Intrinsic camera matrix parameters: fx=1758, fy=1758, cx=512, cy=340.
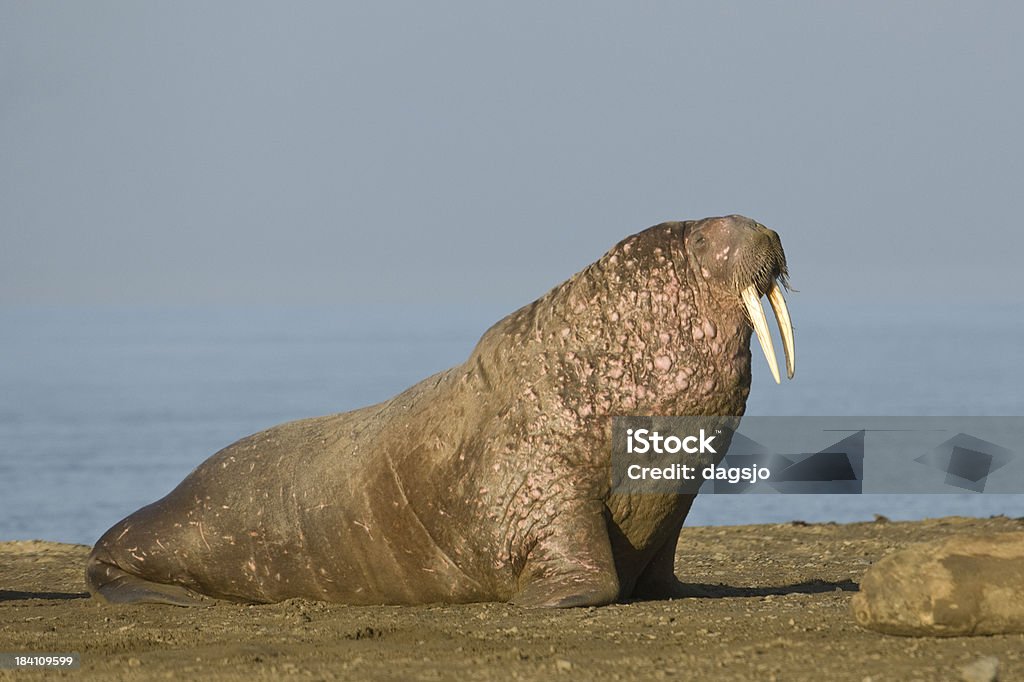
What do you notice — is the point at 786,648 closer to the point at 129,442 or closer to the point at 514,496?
the point at 514,496

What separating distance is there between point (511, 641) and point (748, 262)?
6.66 feet

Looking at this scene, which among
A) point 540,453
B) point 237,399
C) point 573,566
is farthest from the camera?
point 237,399

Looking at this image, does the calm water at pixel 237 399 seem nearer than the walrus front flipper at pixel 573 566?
No

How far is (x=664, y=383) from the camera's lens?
295 inches

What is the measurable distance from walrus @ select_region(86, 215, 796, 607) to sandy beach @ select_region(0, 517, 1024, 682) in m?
0.20

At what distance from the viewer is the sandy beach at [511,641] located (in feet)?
18.5

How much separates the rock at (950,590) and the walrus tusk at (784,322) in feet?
4.26

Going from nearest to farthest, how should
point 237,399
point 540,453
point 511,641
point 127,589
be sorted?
1. point 511,641
2. point 540,453
3. point 127,589
4. point 237,399

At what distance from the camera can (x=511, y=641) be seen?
642 centimetres

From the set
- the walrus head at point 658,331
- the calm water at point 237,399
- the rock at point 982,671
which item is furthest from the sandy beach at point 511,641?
the calm water at point 237,399

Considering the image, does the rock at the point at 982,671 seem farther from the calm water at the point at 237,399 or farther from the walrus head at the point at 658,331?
the calm water at the point at 237,399

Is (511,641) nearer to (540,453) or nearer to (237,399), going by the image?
(540,453)

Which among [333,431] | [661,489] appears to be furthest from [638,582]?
[333,431]

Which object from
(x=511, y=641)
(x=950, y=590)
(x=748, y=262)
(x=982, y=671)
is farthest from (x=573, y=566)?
(x=982, y=671)
